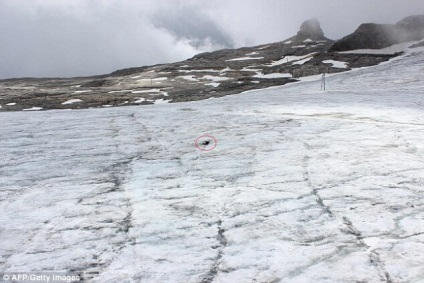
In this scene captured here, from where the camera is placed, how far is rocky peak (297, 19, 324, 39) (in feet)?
258

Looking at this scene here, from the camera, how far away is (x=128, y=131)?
1086 centimetres

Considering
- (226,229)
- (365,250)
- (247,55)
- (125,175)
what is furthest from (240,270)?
(247,55)

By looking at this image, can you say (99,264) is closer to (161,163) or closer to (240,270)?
(240,270)

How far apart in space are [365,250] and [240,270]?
1506mm

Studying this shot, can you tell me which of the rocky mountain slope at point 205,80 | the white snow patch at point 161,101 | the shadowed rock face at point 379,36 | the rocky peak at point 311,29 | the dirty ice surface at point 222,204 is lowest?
the dirty ice surface at point 222,204

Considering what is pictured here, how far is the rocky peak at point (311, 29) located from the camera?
3092 inches

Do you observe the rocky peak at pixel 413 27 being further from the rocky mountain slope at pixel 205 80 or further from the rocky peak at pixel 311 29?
the rocky peak at pixel 311 29

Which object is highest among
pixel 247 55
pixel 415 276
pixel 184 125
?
pixel 247 55

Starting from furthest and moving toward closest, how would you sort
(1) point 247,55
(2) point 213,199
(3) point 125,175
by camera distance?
1. (1) point 247,55
2. (3) point 125,175
3. (2) point 213,199

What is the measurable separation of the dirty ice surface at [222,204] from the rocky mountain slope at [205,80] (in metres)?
21.4

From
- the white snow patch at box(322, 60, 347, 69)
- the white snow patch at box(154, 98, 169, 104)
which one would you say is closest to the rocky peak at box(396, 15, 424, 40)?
the white snow patch at box(322, 60, 347, 69)

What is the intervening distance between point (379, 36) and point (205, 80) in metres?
27.4

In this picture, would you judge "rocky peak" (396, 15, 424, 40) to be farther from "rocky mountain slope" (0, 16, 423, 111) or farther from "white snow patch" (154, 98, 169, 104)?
"white snow patch" (154, 98, 169, 104)

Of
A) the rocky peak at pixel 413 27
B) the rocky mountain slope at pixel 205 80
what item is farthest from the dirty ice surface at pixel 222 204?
the rocky peak at pixel 413 27
